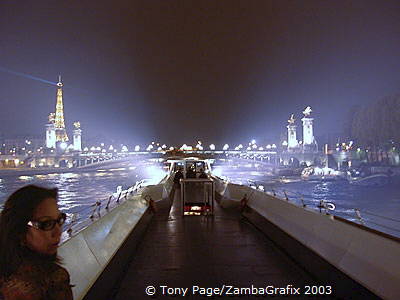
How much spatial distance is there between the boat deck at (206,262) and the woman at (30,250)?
3937 millimetres

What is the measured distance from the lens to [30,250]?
239 cm

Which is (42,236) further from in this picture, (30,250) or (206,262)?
(206,262)

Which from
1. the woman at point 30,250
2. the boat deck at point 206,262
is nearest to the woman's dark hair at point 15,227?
the woman at point 30,250

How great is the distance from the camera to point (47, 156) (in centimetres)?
15200

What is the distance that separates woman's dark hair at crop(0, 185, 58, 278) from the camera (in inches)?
91.0

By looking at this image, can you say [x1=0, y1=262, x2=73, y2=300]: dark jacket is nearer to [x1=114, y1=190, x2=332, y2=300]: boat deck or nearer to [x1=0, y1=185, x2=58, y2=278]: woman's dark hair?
[x1=0, y1=185, x2=58, y2=278]: woman's dark hair

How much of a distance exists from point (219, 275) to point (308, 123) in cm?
15829

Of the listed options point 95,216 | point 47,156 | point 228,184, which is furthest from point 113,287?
point 47,156

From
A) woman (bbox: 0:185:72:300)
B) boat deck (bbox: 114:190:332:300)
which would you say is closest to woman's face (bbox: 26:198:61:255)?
woman (bbox: 0:185:72:300)

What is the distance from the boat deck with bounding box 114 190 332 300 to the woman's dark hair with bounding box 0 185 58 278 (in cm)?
403

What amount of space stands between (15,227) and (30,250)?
0.16 metres

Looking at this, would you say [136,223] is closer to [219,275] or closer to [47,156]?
[219,275]

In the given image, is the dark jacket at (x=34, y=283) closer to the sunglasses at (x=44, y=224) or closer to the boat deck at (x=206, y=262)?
the sunglasses at (x=44, y=224)

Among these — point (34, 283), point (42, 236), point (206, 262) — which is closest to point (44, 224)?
point (42, 236)
